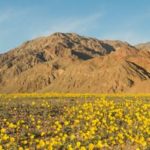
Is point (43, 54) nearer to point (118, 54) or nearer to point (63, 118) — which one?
point (118, 54)

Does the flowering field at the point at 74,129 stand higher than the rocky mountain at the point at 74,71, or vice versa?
the rocky mountain at the point at 74,71

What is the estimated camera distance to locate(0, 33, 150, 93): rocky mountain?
83125 mm

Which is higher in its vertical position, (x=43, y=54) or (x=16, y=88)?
(x=43, y=54)

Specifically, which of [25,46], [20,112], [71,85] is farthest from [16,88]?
[20,112]

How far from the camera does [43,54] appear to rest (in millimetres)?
134250

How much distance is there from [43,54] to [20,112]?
117869mm

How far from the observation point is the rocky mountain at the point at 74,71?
273 feet

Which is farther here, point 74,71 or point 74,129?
point 74,71

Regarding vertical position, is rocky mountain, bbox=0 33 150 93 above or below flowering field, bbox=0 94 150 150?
above

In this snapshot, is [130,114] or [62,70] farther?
[62,70]

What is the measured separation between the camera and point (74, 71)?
306 ft

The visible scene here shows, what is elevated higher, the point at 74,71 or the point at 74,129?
the point at 74,71

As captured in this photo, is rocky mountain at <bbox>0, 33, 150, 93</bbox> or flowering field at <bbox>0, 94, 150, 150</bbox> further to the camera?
rocky mountain at <bbox>0, 33, 150, 93</bbox>

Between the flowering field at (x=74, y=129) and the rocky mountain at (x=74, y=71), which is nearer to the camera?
the flowering field at (x=74, y=129)
